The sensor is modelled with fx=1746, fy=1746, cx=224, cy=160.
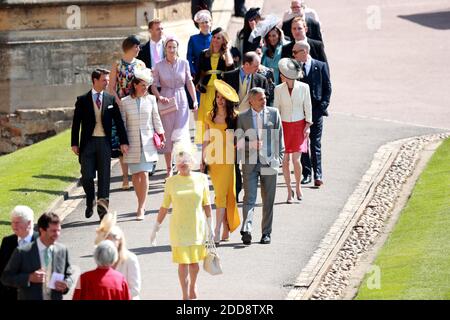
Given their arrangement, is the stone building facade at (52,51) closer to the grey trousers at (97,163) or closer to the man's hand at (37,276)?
the grey trousers at (97,163)

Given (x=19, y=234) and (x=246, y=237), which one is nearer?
(x=19, y=234)

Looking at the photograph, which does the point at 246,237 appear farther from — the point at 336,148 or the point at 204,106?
the point at 336,148

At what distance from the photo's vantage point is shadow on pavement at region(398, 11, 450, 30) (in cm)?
3681

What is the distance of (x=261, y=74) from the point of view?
846 inches

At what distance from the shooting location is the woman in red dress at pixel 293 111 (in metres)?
21.6

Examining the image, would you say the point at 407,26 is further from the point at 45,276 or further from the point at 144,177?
the point at 45,276

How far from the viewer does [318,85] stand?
22562 millimetres

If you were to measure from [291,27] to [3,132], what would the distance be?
8.57 metres

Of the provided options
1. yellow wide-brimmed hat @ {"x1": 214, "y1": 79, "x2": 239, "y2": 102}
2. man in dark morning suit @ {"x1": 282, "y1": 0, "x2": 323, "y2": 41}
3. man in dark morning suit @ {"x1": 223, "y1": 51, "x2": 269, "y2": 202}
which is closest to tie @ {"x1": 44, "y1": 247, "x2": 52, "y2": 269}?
yellow wide-brimmed hat @ {"x1": 214, "y1": 79, "x2": 239, "y2": 102}

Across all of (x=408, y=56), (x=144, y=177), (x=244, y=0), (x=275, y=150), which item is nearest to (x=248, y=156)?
(x=275, y=150)

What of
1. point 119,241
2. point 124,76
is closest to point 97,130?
point 124,76

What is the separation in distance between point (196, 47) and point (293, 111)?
8.24 ft

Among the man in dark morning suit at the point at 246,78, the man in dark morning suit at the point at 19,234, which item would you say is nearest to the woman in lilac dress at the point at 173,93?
the man in dark morning suit at the point at 246,78
